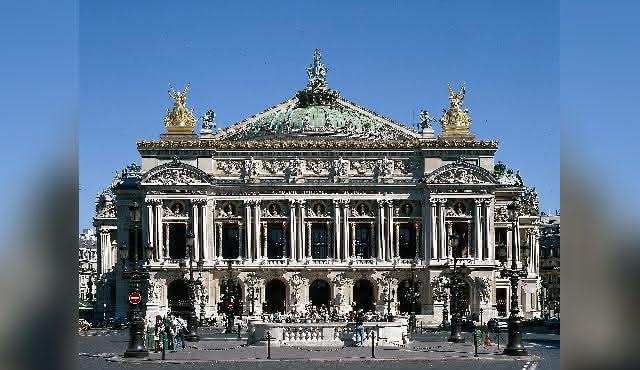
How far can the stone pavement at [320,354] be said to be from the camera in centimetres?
4709

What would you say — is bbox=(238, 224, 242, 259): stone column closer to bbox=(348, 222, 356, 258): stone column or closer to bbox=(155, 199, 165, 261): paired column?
bbox=(155, 199, 165, 261): paired column

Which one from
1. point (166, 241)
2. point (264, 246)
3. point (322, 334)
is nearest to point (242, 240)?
point (264, 246)

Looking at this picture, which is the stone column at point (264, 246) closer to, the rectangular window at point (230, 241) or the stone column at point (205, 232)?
the rectangular window at point (230, 241)

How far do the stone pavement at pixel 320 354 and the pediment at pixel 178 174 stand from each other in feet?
143

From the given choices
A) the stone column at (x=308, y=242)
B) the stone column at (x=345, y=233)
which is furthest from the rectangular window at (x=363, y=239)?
the stone column at (x=308, y=242)

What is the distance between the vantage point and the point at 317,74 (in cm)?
11969

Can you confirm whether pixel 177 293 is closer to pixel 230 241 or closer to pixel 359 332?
pixel 230 241

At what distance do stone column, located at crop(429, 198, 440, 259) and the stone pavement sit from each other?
138 ft

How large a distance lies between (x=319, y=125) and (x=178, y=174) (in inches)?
631

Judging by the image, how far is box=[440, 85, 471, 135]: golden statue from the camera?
108500 millimetres
